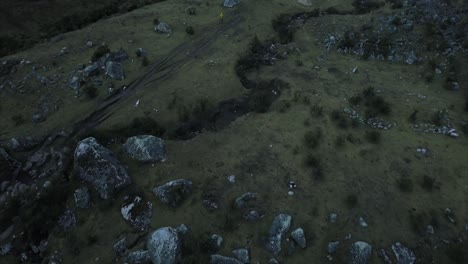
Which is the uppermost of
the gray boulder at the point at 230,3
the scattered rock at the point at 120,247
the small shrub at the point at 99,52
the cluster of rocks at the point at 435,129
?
the small shrub at the point at 99,52

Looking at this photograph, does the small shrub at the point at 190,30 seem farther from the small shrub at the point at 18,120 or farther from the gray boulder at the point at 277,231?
the gray boulder at the point at 277,231

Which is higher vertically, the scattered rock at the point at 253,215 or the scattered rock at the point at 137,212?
the scattered rock at the point at 137,212

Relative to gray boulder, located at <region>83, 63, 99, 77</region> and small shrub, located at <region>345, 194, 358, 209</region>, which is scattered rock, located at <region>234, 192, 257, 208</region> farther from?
gray boulder, located at <region>83, 63, 99, 77</region>

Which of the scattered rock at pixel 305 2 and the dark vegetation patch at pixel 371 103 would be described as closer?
the dark vegetation patch at pixel 371 103

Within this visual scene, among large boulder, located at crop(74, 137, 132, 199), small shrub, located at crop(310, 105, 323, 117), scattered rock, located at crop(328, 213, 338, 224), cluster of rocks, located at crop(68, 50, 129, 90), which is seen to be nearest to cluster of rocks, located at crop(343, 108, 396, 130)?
small shrub, located at crop(310, 105, 323, 117)

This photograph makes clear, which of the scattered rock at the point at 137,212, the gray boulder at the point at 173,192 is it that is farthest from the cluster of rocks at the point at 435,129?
the scattered rock at the point at 137,212

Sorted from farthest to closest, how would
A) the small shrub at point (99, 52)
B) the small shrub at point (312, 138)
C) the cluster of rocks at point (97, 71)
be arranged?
the small shrub at point (99, 52) → the cluster of rocks at point (97, 71) → the small shrub at point (312, 138)

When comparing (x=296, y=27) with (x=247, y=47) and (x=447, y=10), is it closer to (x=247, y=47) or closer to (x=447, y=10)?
(x=247, y=47)
